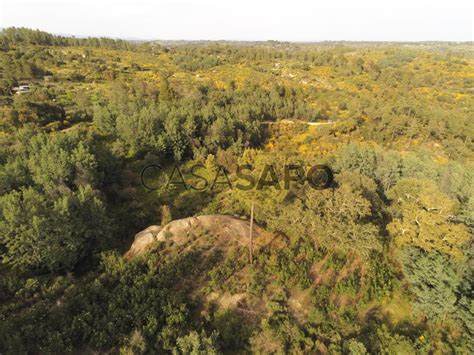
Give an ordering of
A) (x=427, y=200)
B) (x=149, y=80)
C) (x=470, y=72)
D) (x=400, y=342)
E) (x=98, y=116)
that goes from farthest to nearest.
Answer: (x=470, y=72), (x=149, y=80), (x=98, y=116), (x=427, y=200), (x=400, y=342)

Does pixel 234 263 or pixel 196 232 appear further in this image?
pixel 196 232

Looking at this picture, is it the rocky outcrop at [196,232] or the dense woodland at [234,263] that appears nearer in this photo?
the dense woodland at [234,263]

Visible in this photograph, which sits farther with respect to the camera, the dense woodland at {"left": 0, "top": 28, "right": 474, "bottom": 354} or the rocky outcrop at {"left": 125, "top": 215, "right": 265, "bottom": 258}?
the rocky outcrop at {"left": 125, "top": 215, "right": 265, "bottom": 258}

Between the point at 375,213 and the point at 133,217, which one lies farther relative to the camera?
the point at 133,217

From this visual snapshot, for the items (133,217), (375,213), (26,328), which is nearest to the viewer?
(26,328)

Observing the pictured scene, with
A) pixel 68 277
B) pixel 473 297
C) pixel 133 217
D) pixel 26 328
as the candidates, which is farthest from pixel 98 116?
pixel 473 297

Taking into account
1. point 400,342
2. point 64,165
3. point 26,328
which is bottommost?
point 400,342

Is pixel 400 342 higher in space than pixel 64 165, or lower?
lower

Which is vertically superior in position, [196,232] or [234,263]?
[196,232]

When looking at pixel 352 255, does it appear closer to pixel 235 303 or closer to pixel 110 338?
pixel 235 303
